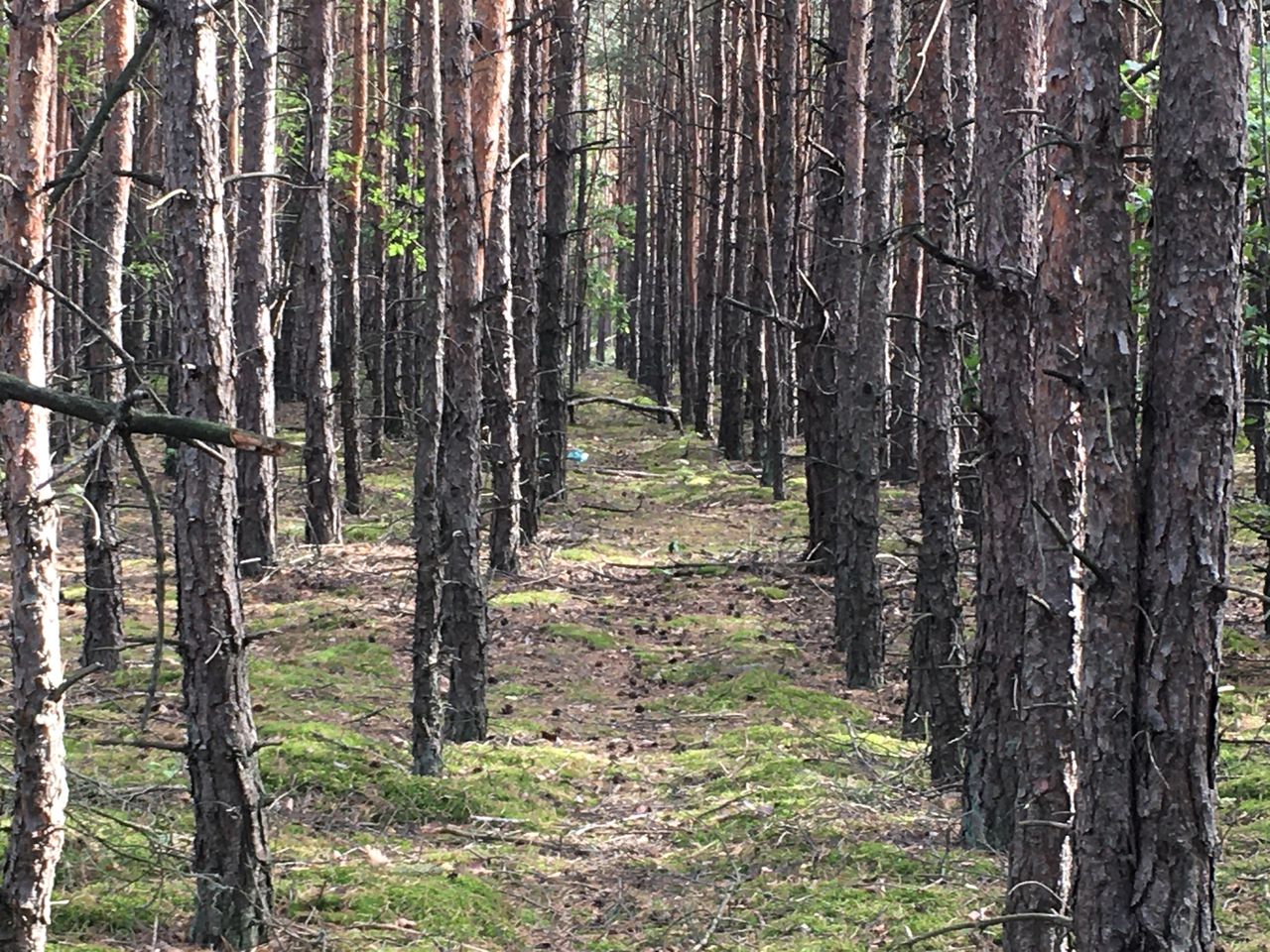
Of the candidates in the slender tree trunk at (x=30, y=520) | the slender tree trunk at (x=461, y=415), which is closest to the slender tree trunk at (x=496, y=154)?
the slender tree trunk at (x=461, y=415)

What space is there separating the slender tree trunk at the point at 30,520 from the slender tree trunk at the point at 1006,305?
13.6ft

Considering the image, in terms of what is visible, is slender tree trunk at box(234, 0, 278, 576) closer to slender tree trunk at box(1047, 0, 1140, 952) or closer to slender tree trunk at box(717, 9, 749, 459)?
slender tree trunk at box(1047, 0, 1140, 952)

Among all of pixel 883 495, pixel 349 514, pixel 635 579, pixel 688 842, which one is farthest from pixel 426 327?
pixel 883 495

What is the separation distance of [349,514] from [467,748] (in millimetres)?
10511

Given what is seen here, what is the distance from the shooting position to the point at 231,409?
570 cm

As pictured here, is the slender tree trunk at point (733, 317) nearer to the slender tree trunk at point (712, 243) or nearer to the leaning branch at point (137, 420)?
the slender tree trunk at point (712, 243)

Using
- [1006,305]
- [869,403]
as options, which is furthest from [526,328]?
[1006,305]

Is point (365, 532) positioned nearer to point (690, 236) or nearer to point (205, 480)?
point (205, 480)

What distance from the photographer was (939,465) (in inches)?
327

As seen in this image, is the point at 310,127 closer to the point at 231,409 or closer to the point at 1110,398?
the point at 231,409

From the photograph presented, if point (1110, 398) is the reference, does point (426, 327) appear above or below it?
above

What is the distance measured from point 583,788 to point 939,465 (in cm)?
329

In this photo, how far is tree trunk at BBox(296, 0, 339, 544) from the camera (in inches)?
627

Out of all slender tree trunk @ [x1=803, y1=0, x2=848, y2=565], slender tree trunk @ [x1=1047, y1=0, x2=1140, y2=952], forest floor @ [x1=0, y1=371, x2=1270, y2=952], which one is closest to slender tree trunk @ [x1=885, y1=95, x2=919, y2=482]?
slender tree trunk @ [x1=803, y1=0, x2=848, y2=565]
